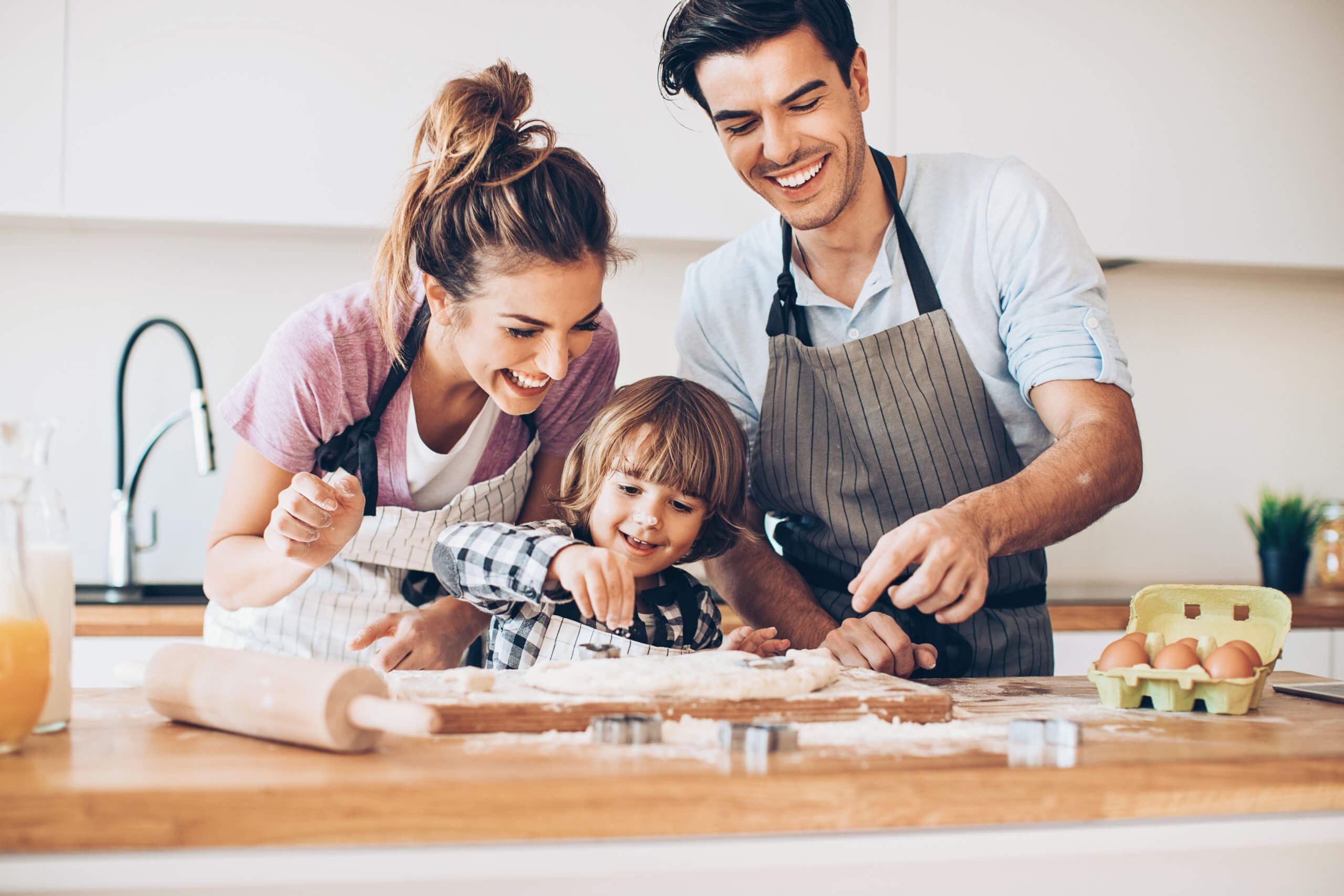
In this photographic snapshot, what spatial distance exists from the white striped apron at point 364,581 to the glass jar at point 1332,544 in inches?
83.5

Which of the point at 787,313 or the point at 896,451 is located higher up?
the point at 787,313

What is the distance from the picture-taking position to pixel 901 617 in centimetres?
145

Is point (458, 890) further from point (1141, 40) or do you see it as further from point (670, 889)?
point (1141, 40)

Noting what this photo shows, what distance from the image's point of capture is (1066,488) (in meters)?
1.19

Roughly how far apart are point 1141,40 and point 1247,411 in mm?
1049

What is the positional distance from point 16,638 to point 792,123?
105 cm

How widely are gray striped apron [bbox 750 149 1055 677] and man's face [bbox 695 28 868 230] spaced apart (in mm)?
120

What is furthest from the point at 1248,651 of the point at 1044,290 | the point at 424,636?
the point at 424,636

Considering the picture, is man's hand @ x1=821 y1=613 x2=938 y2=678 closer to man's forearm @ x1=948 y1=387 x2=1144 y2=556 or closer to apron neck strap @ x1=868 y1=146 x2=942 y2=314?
man's forearm @ x1=948 y1=387 x2=1144 y2=556

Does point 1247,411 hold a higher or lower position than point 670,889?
higher

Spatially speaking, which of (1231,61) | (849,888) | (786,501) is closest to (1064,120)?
(1231,61)

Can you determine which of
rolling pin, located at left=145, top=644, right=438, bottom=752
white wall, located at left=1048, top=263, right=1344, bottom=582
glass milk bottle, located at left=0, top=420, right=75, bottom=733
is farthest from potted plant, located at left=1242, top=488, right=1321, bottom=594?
glass milk bottle, located at left=0, top=420, right=75, bottom=733

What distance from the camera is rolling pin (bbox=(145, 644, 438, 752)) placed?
71 cm

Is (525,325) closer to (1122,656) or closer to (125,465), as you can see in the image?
(1122,656)
